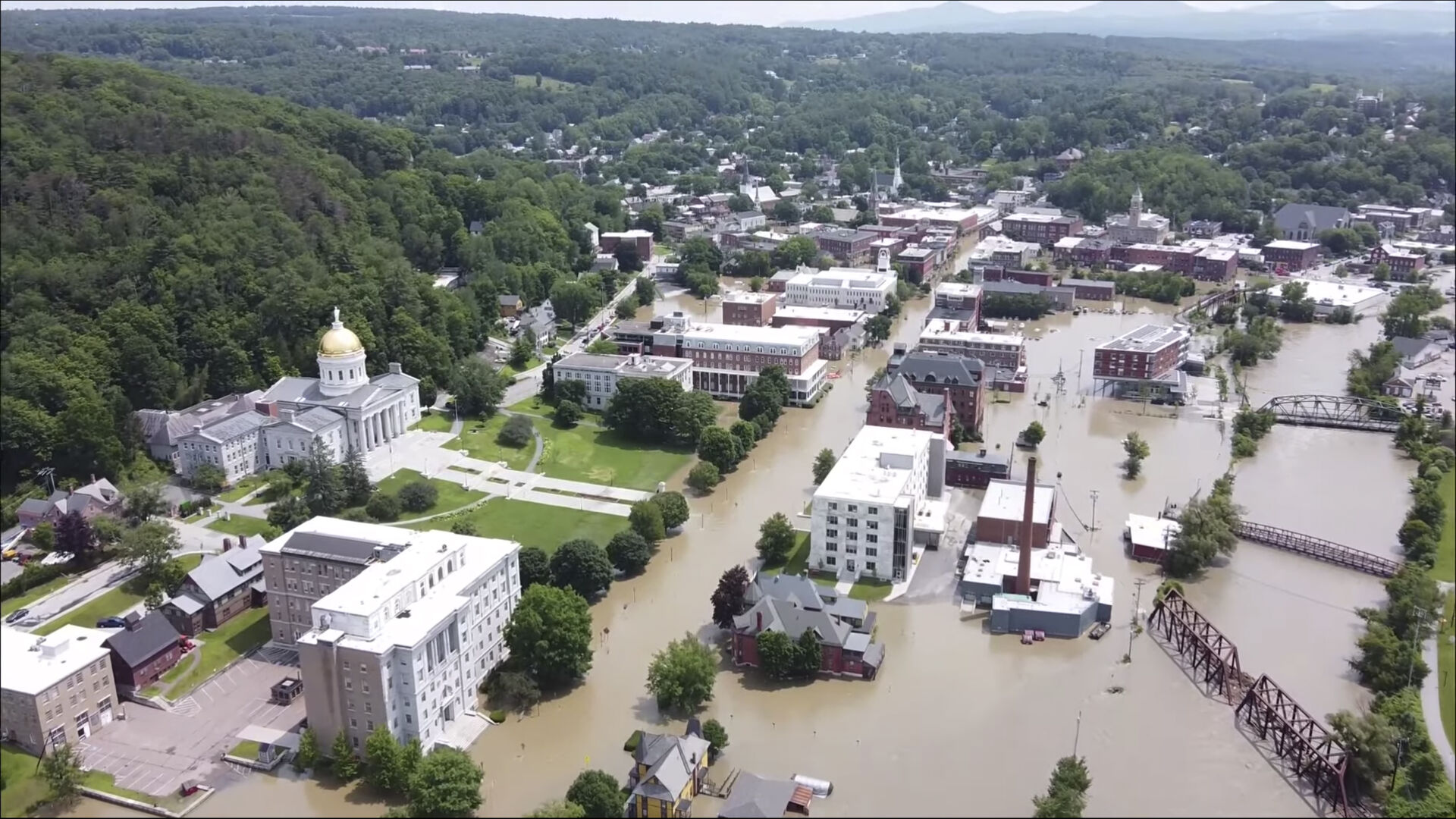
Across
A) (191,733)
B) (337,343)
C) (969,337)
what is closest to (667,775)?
(191,733)

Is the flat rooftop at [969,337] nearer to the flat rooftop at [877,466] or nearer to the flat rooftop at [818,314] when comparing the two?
the flat rooftop at [818,314]

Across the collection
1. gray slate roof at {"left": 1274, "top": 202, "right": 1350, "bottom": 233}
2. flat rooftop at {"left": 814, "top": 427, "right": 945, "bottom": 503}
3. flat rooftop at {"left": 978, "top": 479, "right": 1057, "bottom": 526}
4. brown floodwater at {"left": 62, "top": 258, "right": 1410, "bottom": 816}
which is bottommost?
brown floodwater at {"left": 62, "top": 258, "right": 1410, "bottom": 816}

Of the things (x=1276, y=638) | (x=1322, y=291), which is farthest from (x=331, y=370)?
(x=1322, y=291)

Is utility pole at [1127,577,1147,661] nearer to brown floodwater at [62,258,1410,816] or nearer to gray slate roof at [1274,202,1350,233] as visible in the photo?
brown floodwater at [62,258,1410,816]

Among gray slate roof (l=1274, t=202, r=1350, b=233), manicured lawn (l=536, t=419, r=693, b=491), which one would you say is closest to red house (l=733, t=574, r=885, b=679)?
manicured lawn (l=536, t=419, r=693, b=491)

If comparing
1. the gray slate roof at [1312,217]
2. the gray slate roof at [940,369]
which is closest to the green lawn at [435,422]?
the gray slate roof at [940,369]

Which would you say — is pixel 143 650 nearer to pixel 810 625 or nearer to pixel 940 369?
pixel 810 625
